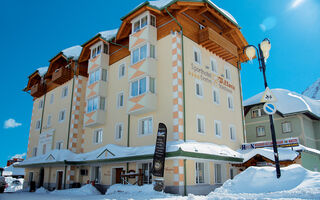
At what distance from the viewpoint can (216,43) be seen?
21.9 metres

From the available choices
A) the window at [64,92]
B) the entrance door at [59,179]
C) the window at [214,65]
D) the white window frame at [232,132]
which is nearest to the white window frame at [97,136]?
the entrance door at [59,179]

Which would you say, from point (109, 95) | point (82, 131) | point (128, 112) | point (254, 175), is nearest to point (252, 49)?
point (254, 175)

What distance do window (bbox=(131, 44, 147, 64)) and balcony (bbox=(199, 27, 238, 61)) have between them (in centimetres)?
450

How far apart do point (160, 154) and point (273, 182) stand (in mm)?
7560

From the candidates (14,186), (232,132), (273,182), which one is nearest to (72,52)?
(232,132)

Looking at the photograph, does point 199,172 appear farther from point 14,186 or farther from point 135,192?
point 14,186

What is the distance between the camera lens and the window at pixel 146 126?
20.3 metres

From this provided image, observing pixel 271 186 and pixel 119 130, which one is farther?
pixel 119 130

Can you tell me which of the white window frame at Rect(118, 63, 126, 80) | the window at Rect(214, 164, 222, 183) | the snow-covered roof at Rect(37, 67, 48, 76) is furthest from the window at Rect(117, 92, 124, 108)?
the snow-covered roof at Rect(37, 67, 48, 76)

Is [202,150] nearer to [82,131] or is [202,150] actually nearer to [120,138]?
[120,138]

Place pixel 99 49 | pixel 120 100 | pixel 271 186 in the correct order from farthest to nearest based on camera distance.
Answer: pixel 99 49, pixel 120 100, pixel 271 186

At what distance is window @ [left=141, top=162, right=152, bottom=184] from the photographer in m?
19.4

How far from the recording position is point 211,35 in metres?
21.4

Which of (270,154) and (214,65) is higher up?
(214,65)
